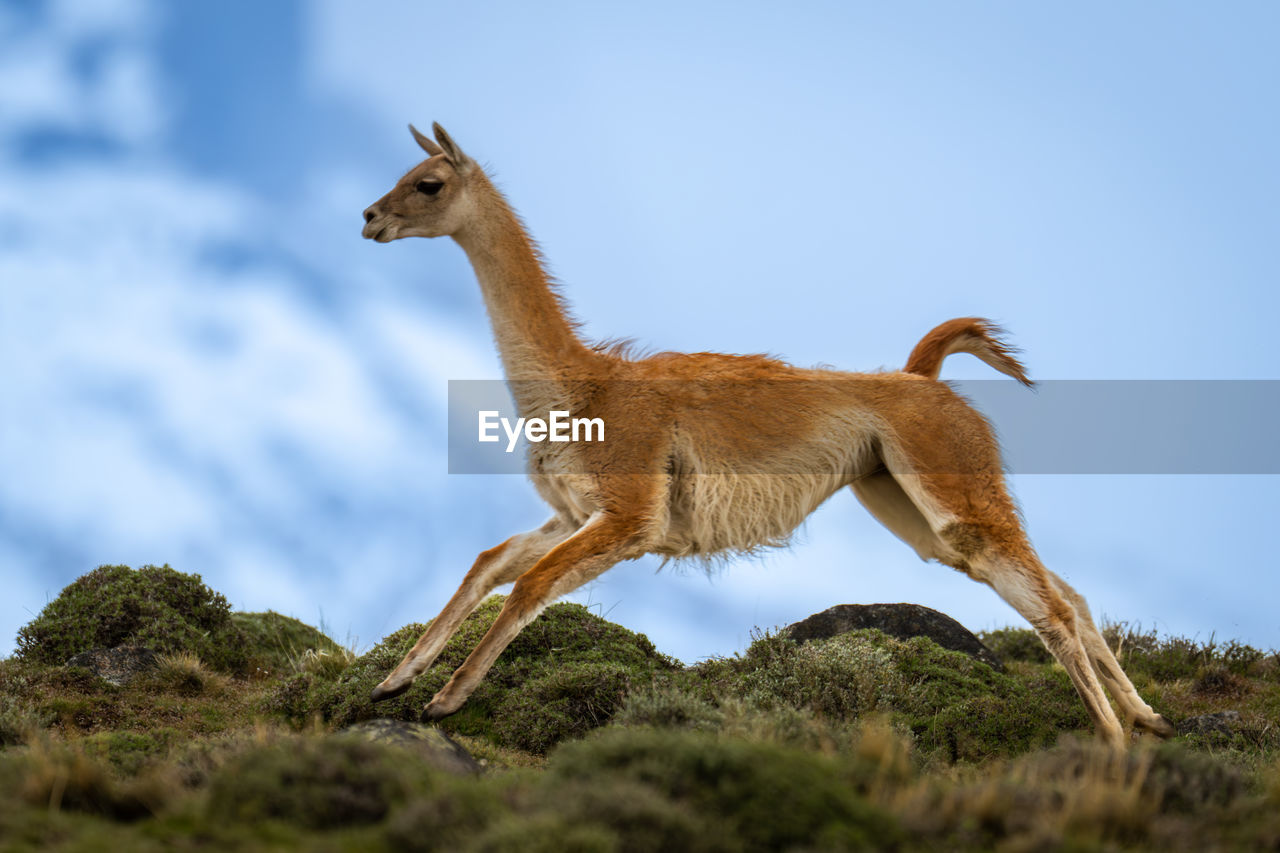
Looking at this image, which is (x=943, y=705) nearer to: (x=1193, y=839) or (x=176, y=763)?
(x=1193, y=839)

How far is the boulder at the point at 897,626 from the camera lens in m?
13.3

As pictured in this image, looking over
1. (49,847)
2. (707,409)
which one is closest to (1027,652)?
(707,409)

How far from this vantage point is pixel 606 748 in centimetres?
542

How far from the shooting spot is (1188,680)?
14562mm

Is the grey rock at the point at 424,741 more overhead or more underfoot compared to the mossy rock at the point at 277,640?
more underfoot

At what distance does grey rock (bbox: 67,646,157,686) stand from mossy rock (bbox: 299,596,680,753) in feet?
7.51

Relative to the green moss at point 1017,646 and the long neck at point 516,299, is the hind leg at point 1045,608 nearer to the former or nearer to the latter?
the long neck at point 516,299

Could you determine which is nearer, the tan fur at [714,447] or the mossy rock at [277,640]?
the tan fur at [714,447]

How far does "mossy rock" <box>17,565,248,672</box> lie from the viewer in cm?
1334

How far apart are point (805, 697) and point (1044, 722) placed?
2763 mm

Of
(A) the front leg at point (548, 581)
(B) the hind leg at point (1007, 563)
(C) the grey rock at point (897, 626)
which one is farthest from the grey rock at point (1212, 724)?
(A) the front leg at point (548, 581)

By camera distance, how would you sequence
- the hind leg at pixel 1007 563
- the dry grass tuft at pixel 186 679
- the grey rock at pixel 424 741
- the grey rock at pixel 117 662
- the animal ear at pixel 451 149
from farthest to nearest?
1. the grey rock at pixel 117 662
2. the dry grass tuft at pixel 186 679
3. the animal ear at pixel 451 149
4. the hind leg at pixel 1007 563
5. the grey rock at pixel 424 741

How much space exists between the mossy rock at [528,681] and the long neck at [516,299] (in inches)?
123

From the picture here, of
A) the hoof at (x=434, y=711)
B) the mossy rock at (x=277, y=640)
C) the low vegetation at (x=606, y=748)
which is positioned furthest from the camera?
the mossy rock at (x=277, y=640)
